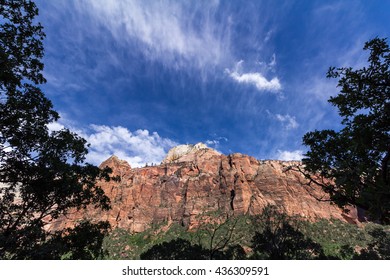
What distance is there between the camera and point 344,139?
9773mm

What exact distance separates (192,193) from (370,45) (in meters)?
120

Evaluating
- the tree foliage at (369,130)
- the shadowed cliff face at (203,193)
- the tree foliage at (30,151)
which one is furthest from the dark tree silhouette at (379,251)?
the shadowed cliff face at (203,193)

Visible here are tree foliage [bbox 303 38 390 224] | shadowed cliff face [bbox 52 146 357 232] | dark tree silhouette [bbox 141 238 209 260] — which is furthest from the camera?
shadowed cliff face [bbox 52 146 357 232]

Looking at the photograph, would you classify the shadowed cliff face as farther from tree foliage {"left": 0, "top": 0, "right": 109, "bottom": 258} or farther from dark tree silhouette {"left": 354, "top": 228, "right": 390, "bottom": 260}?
tree foliage {"left": 0, "top": 0, "right": 109, "bottom": 258}

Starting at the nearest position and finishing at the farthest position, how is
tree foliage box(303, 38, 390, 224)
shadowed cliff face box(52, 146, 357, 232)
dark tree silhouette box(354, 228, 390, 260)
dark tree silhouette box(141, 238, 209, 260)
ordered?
tree foliage box(303, 38, 390, 224) < dark tree silhouette box(141, 238, 209, 260) < dark tree silhouette box(354, 228, 390, 260) < shadowed cliff face box(52, 146, 357, 232)

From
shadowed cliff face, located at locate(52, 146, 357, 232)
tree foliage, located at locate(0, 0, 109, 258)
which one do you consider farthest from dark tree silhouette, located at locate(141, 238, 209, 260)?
shadowed cliff face, located at locate(52, 146, 357, 232)

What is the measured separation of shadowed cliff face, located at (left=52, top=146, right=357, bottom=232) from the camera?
344 feet

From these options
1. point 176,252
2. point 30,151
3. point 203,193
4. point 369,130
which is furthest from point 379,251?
point 203,193

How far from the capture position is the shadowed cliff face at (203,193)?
105 m

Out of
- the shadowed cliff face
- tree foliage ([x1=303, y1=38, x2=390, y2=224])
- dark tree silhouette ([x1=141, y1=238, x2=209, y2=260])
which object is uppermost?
the shadowed cliff face

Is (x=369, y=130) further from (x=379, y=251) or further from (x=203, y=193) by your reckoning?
(x=203, y=193)

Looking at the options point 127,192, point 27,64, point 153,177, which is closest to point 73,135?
point 27,64

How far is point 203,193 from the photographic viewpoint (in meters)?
121
